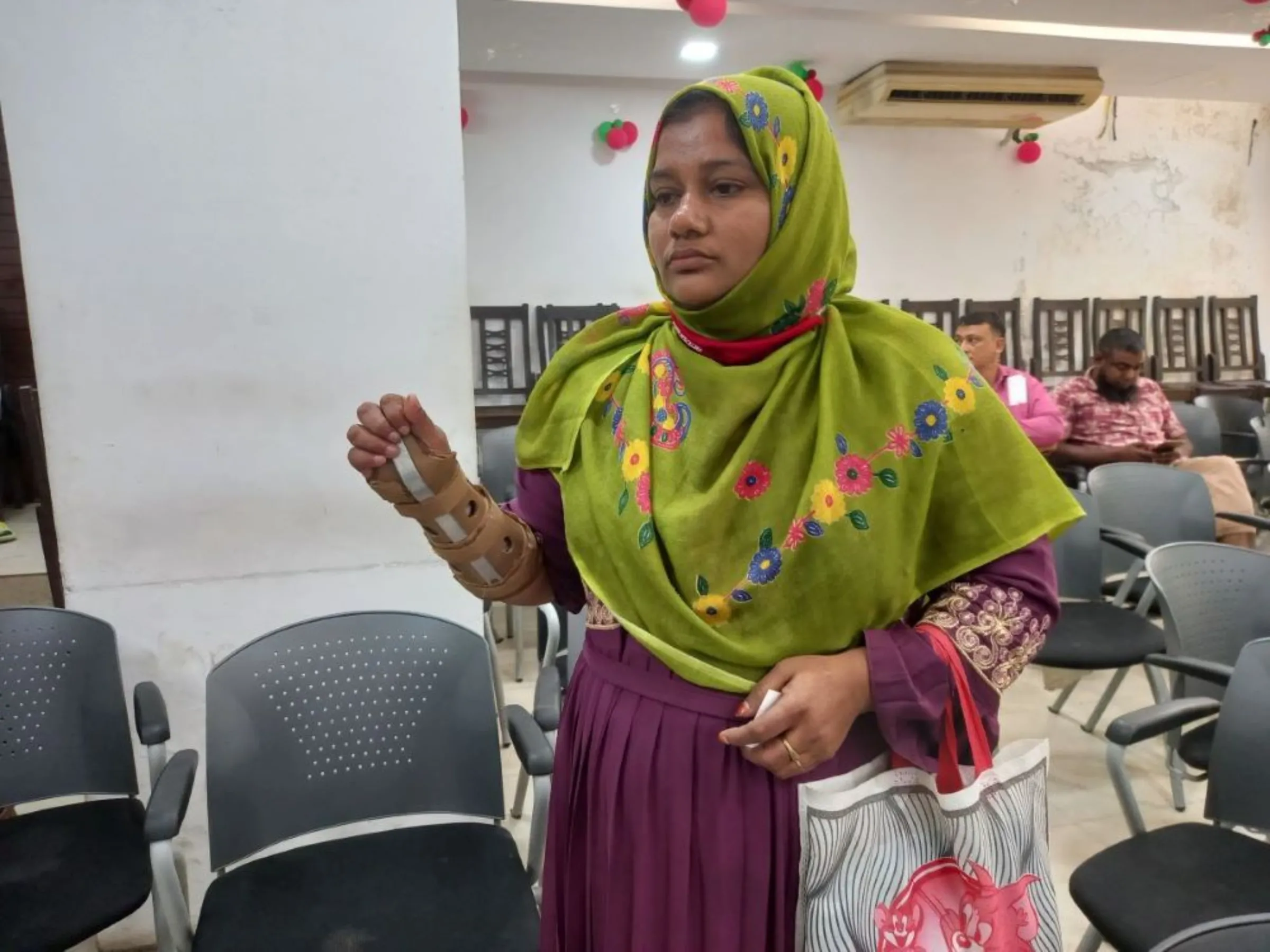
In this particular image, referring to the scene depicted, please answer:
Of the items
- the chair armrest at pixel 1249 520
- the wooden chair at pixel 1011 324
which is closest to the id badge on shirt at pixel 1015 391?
the chair armrest at pixel 1249 520

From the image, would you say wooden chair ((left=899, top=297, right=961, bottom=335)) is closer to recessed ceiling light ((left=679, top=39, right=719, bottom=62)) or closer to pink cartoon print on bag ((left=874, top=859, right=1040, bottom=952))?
recessed ceiling light ((left=679, top=39, right=719, bottom=62))

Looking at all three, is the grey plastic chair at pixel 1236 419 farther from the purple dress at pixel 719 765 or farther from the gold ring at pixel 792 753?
the gold ring at pixel 792 753

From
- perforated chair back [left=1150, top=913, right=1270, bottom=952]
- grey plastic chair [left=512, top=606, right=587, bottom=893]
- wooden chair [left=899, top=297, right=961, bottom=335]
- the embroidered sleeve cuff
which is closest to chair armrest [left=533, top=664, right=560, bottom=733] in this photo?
grey plastic chair [left=512, top=606, right=587, bottom=893]

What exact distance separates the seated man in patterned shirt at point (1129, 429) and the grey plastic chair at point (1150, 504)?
0.57 m

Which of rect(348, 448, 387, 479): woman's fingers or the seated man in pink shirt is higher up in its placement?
rect(348, 448, 387, 479): woman's fingers

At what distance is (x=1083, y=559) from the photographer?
2504 mm

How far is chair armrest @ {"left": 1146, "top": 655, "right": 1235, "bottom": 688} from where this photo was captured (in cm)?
169

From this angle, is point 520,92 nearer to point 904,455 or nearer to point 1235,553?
point 1235,553

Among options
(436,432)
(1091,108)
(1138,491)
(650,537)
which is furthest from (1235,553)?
(1091,108)

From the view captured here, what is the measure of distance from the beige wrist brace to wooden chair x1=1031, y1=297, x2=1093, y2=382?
198 inches

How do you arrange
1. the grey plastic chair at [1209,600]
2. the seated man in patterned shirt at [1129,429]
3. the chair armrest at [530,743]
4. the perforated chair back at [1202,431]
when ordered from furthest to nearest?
the perforated chair back at [1202,431] → the seated man in patterned shirt at [1129,429] → the grey plastic chair at [1209,600] → the chair armrest at [530,743]

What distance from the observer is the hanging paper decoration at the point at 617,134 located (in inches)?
178

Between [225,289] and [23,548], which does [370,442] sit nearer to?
[225,289]

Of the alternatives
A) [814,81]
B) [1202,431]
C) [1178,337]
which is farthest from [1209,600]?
[1178,337]
